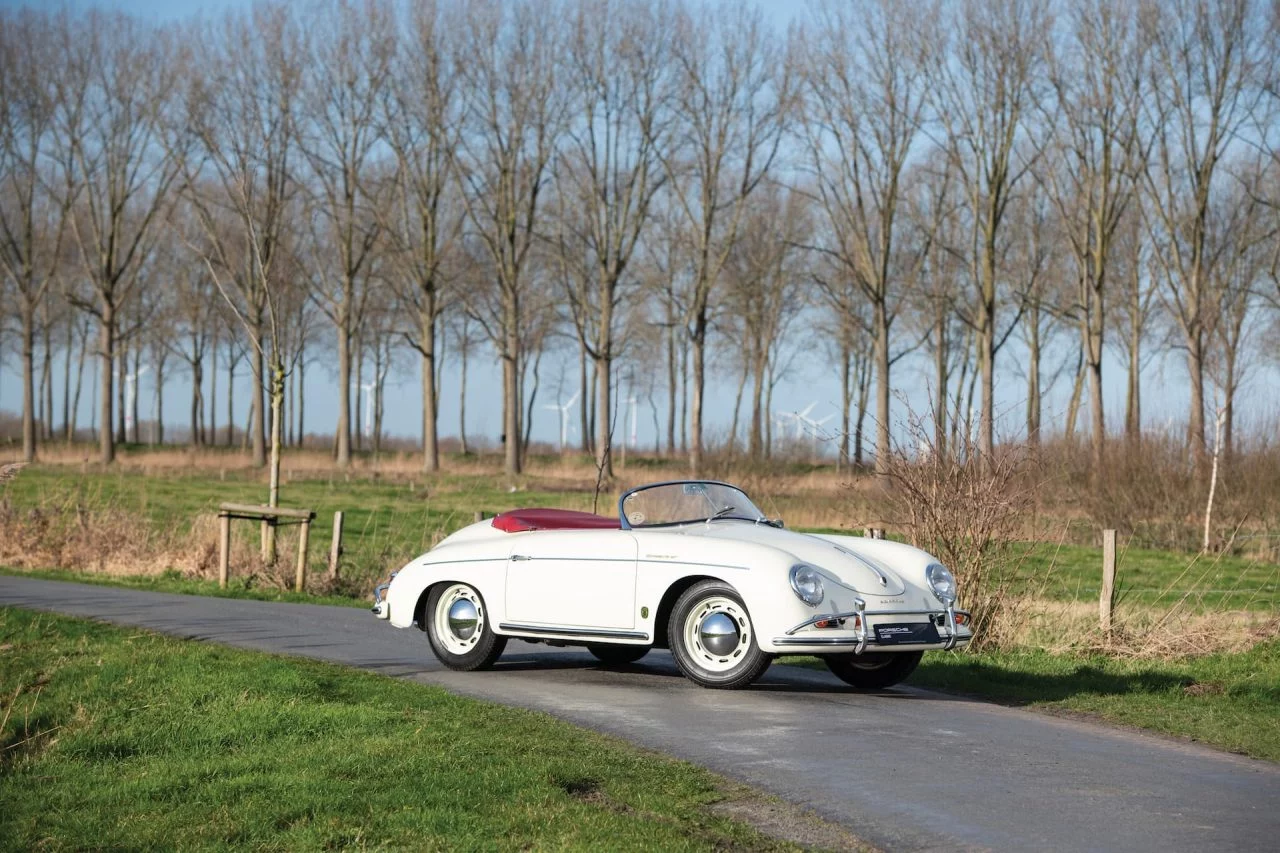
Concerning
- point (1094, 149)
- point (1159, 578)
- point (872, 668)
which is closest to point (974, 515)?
point (872, 668)

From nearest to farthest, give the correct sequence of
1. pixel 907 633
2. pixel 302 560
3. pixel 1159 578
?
pixel 907 633 < pixel 302 560 < pixel 1159 578

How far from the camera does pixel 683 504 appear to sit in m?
11.7

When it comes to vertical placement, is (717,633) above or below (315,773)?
above

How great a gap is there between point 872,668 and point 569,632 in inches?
96.5

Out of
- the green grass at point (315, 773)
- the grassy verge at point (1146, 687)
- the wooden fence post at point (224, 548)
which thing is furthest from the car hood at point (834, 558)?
the wooden fence post at point (224, 548)

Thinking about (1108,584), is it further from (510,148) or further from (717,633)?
(510,148)

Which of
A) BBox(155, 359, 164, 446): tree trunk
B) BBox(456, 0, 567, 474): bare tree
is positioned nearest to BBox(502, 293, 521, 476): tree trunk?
BBox(456, 0, 567, 474): bare tree

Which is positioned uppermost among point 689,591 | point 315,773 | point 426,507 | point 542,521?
point 542,521

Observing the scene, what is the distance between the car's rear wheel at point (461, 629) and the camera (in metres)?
11.9

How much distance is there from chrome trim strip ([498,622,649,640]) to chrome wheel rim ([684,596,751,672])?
37 cm

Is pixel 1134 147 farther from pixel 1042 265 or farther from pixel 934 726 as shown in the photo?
pixel 934 726

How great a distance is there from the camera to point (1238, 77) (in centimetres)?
4106

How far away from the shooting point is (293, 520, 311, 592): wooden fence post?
67.9 feet

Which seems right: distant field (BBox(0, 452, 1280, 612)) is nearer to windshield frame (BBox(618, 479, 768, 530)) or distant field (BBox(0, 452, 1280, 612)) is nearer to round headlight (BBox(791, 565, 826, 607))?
windshield frame (BBox(618, 479, 768, 530))
